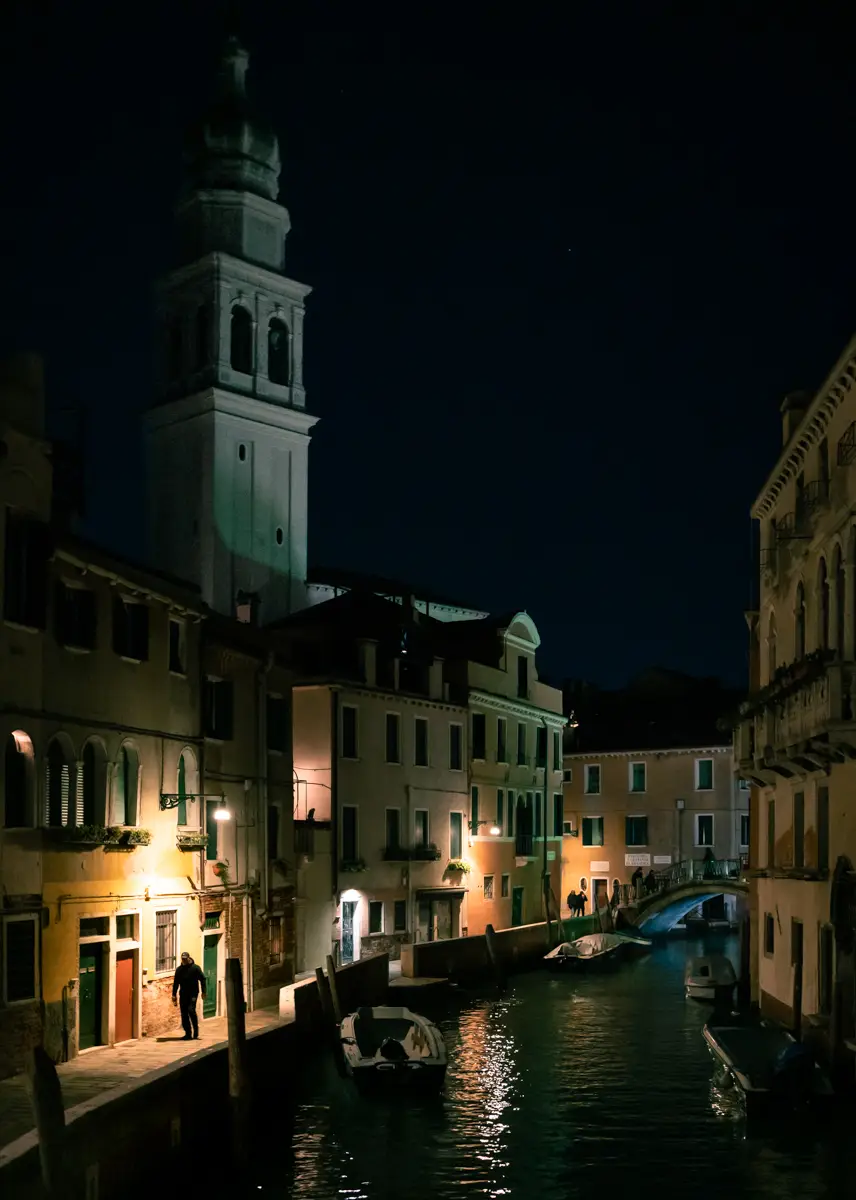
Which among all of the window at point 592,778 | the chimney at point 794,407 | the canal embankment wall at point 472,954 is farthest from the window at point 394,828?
the window at point 592,778

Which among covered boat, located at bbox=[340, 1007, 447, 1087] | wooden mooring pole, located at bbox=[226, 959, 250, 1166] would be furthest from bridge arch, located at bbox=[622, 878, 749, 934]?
wooden mooring pole, located at bbox=[226, 959, 250, 1166]

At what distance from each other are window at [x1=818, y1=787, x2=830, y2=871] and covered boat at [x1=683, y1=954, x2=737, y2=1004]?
14.1 meters

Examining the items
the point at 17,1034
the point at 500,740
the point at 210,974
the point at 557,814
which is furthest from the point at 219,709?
the point at 557,814

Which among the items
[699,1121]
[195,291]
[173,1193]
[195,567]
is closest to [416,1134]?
[699,1121]

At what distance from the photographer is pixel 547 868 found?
5294 centimetres

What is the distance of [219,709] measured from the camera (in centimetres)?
2823

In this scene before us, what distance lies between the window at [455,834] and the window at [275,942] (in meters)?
14.4

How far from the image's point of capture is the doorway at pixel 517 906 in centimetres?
4959

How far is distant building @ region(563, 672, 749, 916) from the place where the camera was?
2426 inches

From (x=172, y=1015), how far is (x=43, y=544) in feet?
27.1

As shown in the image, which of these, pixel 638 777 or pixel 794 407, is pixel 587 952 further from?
Answer: pixel 794 407

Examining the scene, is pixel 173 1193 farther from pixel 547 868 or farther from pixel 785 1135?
pixel 547 868

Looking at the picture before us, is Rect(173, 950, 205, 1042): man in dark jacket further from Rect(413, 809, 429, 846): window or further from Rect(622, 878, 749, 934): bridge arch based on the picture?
Rect(622, 878, 749, 934): bridge arch

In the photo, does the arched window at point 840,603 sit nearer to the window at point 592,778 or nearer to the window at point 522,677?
the window at point 522,677
